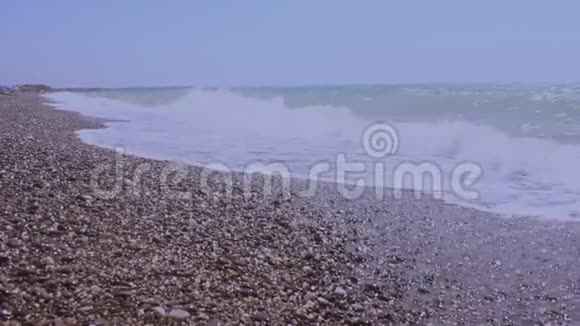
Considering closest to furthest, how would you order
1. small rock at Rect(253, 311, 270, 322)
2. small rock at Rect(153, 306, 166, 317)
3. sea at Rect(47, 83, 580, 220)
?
small rock at Rect(153, 306, 166, 317), small rock at Rect(253, 311, 270, 322), sea at Rect(47, 83, 580, 220)

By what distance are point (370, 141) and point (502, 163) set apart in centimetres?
496

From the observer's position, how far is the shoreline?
→ 13.9 ft

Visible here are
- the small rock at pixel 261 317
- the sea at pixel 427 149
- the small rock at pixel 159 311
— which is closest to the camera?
the small rock at pixel 159 311

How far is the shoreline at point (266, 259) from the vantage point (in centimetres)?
423

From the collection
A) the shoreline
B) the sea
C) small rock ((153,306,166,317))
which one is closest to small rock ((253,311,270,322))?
the shoreline

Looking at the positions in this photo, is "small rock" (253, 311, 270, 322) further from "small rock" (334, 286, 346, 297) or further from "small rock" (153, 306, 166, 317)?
"small rock" (334, 286, 346, 297)

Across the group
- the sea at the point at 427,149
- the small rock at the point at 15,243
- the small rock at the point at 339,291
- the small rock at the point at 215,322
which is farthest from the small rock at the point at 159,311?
the sea at the point at 427,149

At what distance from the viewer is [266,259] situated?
5402mm

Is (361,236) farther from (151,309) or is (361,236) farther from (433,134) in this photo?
(433,134)

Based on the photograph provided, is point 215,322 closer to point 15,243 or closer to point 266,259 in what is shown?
point 266,259

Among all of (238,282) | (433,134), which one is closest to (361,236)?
(238,282)

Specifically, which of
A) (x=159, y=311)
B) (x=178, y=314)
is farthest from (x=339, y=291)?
(x=159, y=311)

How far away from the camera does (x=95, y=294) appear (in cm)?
414

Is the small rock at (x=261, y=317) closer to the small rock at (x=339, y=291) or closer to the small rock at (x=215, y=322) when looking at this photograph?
the small rock at (x=215, y=322)
